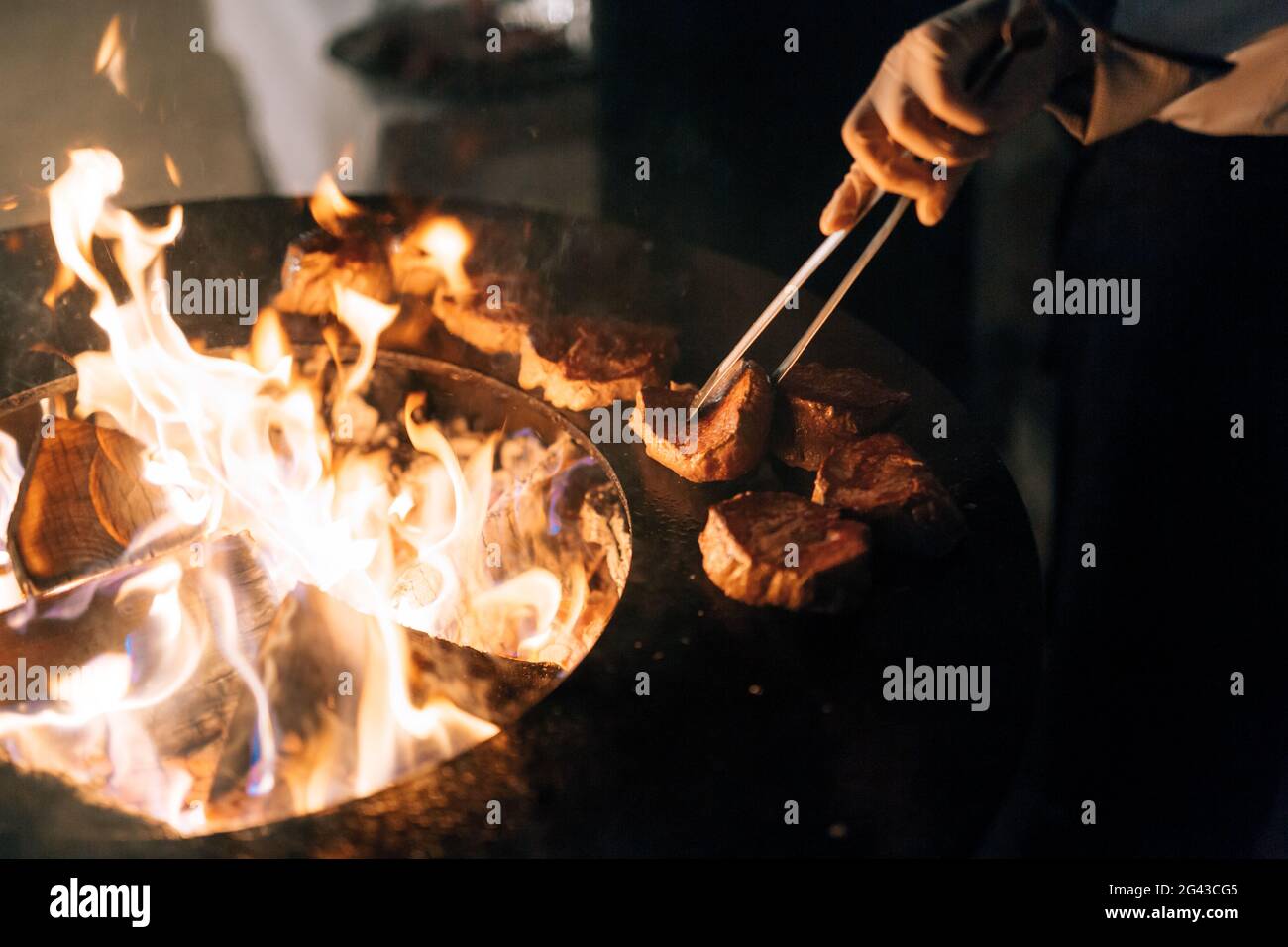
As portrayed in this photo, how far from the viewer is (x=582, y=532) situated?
228cm

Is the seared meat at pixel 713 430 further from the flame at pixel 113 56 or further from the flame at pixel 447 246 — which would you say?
the flame at pixel 113 56

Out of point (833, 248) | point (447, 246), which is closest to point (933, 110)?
point (833, 248)

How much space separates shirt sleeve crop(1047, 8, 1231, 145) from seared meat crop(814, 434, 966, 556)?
1.26 metres

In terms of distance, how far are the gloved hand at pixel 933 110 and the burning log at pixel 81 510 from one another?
170 cm

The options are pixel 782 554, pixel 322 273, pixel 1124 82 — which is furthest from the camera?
pixel 1124 82

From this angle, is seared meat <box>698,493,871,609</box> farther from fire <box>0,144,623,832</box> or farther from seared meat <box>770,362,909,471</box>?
fire <box>0,144,623,832</box>

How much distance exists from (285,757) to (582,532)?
0.85 m

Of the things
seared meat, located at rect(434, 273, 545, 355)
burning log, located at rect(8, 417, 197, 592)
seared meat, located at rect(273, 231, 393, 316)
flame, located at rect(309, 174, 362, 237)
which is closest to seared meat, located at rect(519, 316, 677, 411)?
seared meat, located at rect(434, 273, 545, 355)

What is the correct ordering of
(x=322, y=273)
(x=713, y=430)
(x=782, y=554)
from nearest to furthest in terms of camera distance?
(x=782, y=554) < (x=713, y=430) < (x=322, y=273)

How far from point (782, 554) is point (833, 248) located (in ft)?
2.48

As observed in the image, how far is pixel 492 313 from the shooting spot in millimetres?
2461

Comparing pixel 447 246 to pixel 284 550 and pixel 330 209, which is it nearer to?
pixel 330 209
